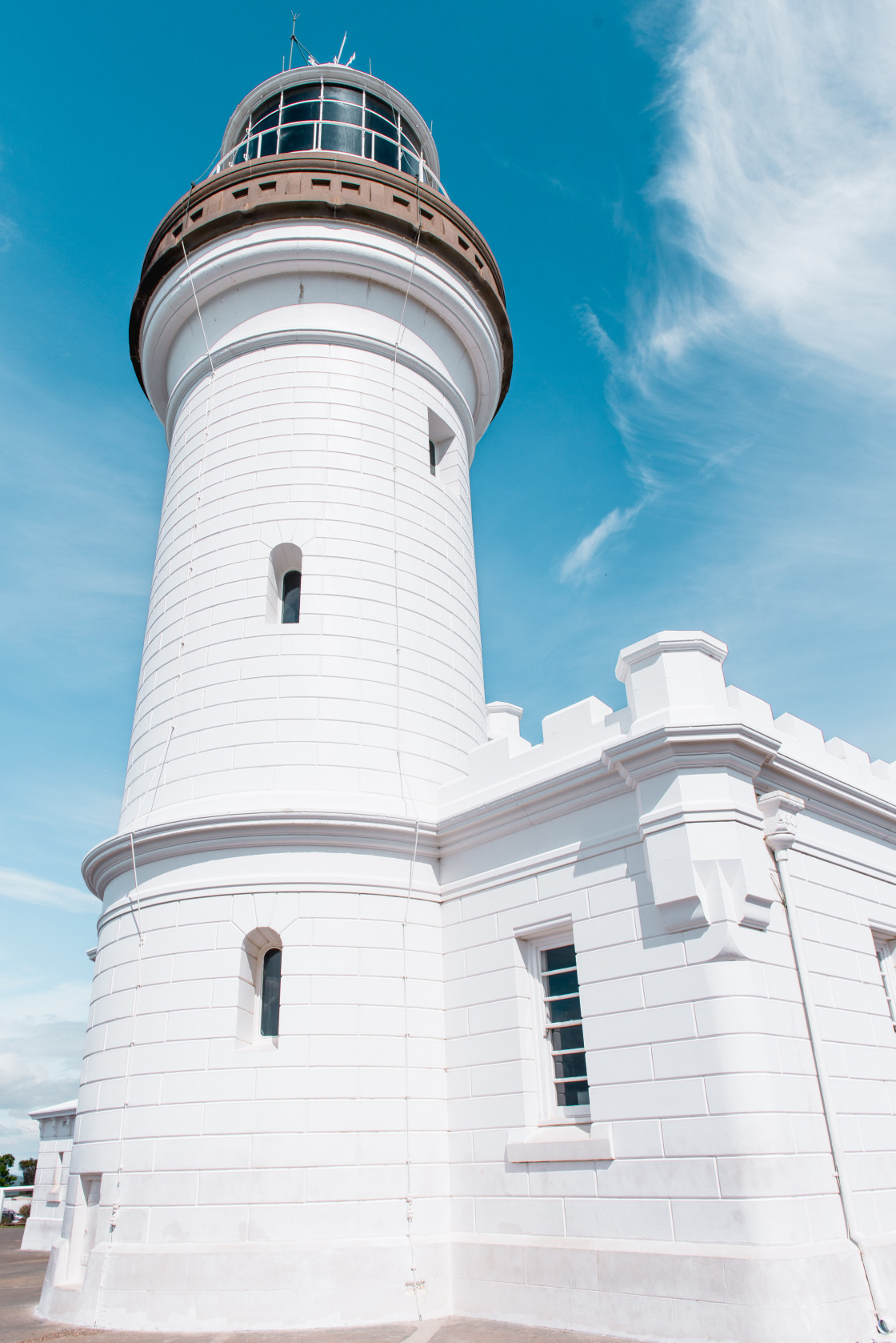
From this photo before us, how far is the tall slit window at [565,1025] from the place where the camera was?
9.25 meters

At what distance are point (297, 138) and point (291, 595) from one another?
363 inches

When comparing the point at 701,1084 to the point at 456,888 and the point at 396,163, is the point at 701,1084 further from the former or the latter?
the point at 396,163

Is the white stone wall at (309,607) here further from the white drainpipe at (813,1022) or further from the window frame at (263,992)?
the white drainpipe at (813,1022)

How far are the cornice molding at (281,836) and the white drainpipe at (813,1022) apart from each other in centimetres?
410

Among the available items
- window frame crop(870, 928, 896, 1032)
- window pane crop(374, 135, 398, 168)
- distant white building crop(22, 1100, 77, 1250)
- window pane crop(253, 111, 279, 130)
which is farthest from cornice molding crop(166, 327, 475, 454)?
distant white building crop(22, 1100, 77, 1250)

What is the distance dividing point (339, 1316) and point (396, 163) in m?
17.6

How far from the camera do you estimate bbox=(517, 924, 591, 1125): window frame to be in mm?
9188

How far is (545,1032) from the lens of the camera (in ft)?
31.6

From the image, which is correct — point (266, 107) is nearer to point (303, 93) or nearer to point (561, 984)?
point (303, 93)

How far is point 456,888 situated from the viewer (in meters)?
11.0

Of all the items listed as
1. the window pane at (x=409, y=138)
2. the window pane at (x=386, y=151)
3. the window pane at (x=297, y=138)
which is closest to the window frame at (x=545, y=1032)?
the window pane at (x=297, y=138)

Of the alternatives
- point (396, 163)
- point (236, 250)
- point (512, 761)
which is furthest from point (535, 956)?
point (396, 163)

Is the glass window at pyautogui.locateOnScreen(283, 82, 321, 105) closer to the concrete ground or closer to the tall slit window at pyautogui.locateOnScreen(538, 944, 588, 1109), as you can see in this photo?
the tall slit window at pyautogui.locateOnScreen(538, 944, 588, 1109)

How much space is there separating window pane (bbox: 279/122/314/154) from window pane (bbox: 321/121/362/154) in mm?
209
